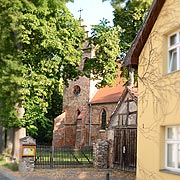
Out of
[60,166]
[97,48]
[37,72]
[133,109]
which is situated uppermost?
[97,48]

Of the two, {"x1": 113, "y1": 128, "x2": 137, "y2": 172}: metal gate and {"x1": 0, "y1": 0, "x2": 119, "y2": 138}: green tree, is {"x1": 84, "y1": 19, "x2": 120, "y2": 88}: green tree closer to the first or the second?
{"x1": 0, "y1": 0, "x2": 119, "y2": 138}: green tree

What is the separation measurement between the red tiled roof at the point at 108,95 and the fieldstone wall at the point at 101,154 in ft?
52.2

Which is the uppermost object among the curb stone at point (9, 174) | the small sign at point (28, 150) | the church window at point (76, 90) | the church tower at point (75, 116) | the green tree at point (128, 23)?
the green tree at point (128, 23)

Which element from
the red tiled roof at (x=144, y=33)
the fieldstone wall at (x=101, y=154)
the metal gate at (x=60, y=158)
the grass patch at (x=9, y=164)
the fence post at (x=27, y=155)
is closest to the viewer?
the red tiled roof at (x=144, y=33)

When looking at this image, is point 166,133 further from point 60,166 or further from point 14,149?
point 14,149

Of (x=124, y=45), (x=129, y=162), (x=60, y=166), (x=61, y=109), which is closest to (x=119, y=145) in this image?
(x=129, y=162)

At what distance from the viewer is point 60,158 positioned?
21.6 m

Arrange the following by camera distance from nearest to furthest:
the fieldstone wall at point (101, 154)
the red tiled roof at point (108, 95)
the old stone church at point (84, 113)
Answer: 1. the fieldstone wall at point (101, 154)
2. the red tiled roof at point (108, 95)
3. the old stone church at point (84, 113)

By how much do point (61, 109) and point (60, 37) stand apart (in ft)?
84.6

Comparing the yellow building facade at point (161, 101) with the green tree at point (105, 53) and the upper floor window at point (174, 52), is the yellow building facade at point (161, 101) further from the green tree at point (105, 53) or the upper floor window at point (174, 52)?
the green tree at point (105, 53)

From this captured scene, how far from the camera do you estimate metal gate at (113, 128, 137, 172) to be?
19734 mm

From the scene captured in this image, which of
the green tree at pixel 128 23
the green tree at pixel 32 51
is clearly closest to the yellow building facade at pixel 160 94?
the green tree at pixel 32 51

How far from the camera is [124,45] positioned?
26875 mm

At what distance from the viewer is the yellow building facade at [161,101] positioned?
11352mm
